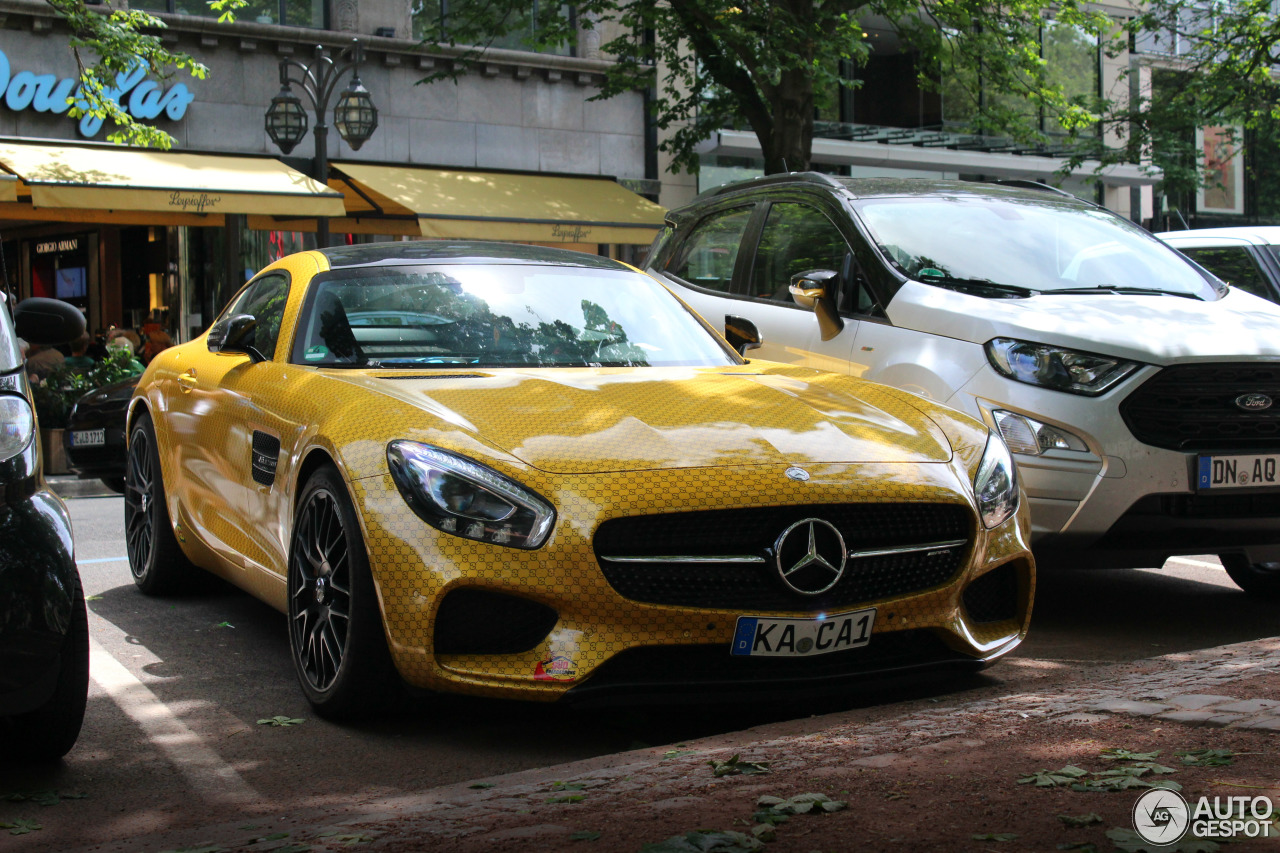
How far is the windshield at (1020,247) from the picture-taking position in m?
6.73

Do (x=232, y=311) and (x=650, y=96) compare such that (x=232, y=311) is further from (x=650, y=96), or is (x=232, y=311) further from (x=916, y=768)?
(x=650, y=96)

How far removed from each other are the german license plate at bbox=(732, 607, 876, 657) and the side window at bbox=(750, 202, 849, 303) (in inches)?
122

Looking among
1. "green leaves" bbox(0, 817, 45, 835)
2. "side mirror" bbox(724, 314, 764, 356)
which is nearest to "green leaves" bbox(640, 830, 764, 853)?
"green leaves" bbox(0, 817, 45, 835)

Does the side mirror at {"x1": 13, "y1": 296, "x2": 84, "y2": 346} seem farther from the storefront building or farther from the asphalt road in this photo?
the storefront building

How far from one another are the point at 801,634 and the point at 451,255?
7.95 ft

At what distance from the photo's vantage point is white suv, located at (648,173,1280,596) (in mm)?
5695

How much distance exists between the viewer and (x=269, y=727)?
14.7ft

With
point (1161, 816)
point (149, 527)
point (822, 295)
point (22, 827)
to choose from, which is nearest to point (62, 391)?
point (149, 527)

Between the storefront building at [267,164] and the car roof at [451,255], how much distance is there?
43.0 feet

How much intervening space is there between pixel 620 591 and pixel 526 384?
107 cm

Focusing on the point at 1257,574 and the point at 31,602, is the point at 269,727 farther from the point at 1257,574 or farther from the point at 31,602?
the point at 1257,574

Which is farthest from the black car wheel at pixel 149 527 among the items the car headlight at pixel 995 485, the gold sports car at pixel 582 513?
the car headlight at pixel 995 485

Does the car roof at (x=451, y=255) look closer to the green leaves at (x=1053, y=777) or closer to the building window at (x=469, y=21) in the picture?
the green leaves at (x=1053, y=777)

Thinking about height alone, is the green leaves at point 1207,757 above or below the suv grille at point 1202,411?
below
